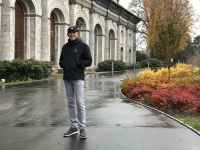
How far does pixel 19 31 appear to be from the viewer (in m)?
28.1

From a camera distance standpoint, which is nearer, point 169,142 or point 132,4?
point 169,142

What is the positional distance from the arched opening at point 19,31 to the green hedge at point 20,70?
5.26 meters

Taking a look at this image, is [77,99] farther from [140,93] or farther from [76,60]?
[140,93]

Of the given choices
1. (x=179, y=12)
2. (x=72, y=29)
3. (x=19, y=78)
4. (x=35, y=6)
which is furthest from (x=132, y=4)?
(x=72, y=29)

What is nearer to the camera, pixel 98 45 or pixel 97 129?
pixel 97 129

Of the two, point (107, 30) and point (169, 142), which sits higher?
point (107, 30)

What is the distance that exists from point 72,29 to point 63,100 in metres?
5.93

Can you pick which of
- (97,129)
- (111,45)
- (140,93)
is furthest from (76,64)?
(111,45)

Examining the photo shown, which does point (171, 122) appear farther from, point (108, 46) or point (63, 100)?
point (108, 46)

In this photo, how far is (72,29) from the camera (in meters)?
6.72

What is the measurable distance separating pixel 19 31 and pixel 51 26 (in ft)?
19.9

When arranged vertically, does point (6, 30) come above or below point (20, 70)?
above

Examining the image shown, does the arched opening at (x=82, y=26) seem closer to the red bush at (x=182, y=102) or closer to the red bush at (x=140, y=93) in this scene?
the red bush at (x=140, y=93)

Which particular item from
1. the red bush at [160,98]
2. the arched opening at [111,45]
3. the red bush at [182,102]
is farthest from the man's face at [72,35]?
the arched opening at [111,45]
